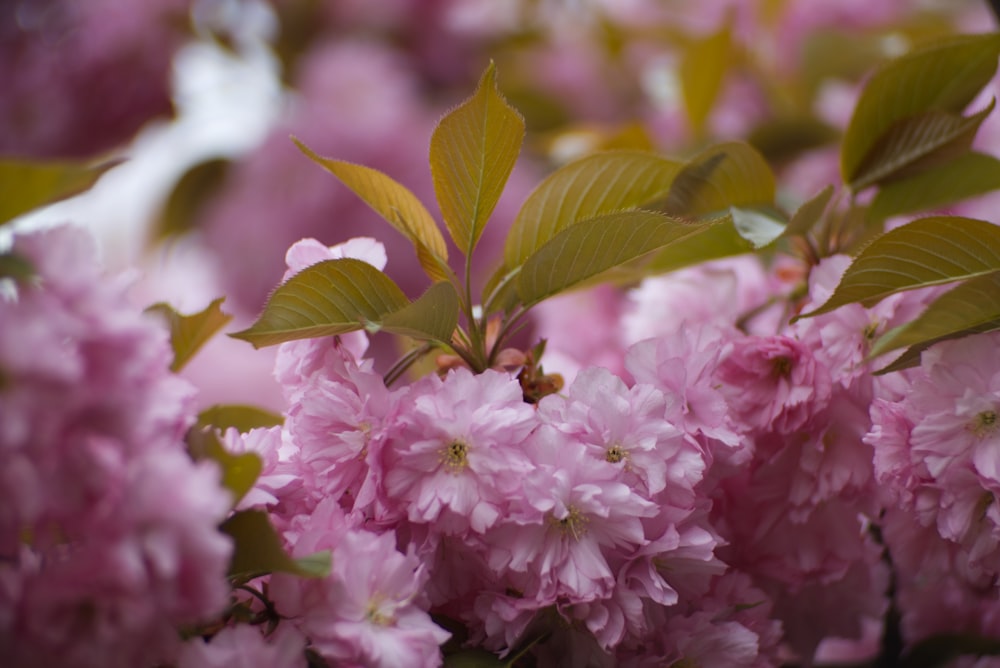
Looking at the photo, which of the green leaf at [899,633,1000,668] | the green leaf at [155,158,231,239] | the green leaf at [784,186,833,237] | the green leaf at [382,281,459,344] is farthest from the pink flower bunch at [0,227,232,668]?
the green leaf at [155,158,231,239]

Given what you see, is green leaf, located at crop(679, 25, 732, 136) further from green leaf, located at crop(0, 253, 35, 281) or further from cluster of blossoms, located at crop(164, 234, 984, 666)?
green leaf, located at crop(0, 253, 35, 281)

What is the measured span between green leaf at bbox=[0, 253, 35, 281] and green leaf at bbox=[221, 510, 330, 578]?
0.12 m

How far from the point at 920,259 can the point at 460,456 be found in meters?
0.23

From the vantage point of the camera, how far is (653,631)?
0.43 metres

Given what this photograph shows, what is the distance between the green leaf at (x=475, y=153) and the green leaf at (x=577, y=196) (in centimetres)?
3

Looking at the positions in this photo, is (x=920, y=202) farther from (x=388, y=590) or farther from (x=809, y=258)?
(x=388, y=590)

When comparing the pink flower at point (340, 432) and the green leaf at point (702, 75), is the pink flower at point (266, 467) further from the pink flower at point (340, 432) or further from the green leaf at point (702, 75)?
the green leaf at point (702, 75)

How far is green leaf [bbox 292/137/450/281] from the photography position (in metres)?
0.46

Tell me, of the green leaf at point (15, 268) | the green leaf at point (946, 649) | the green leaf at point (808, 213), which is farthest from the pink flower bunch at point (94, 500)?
the green leaf at point (946, 649)

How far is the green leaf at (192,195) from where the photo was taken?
1.36 m

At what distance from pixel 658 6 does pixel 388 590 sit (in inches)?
51.8

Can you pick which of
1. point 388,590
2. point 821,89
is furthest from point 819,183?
point 388,590

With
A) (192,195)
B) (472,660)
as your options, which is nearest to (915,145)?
(472,660)

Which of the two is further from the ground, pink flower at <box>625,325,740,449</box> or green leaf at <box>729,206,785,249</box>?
green leaf at <box>729,206,785,249</box>
